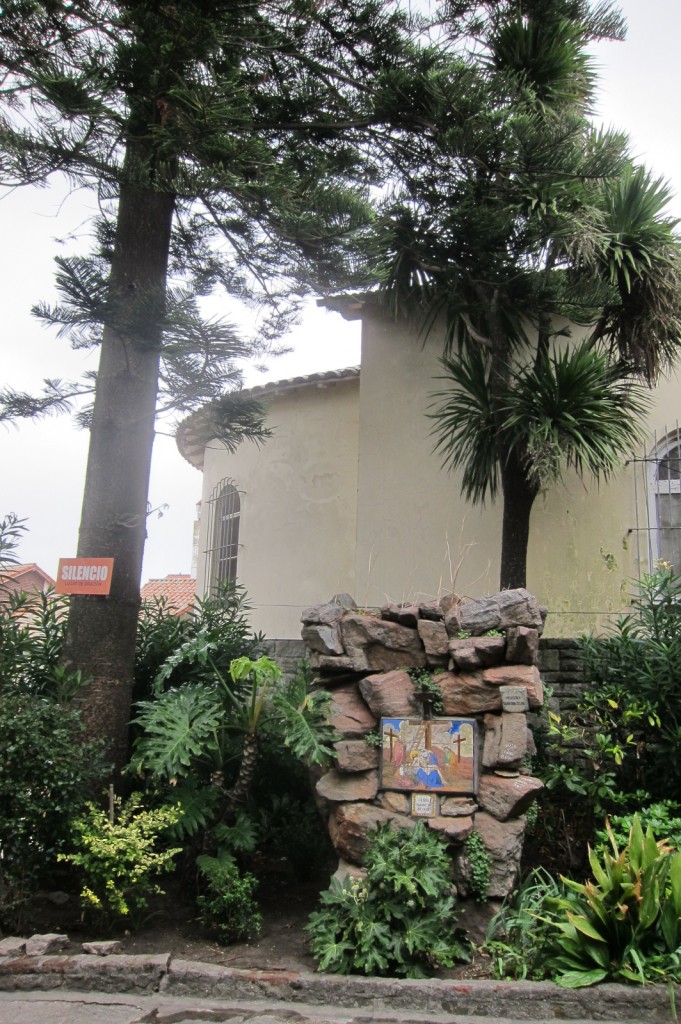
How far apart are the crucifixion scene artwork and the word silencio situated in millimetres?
2239

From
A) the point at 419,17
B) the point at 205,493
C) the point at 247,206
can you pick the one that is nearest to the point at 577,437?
the point at 247,206

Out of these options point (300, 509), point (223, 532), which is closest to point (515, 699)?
point (300, 509)

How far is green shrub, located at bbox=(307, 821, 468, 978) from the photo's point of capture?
4551 mm

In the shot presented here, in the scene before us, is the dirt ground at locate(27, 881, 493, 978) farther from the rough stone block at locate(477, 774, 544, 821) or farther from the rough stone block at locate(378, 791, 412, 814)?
the rough stone block at locate(378, 791, 412, 814)

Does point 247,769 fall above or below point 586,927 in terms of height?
above

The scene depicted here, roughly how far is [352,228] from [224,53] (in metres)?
1.59

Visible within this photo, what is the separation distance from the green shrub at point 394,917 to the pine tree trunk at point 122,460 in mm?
1978

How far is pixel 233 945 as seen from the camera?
16.5 feet

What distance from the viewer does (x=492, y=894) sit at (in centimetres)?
491

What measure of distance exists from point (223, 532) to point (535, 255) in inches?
253

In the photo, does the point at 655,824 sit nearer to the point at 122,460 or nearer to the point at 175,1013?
the point at 175,1013

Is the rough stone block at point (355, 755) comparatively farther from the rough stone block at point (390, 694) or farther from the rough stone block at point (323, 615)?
the rough stone block at point (323, 615)

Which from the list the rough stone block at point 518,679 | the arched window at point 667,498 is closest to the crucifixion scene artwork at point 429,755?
the rough stone block at point 518,679

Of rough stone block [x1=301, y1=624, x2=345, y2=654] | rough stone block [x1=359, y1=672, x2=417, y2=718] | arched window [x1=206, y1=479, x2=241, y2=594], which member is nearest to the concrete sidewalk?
rough stone block [x1=359, y1=672, x2=417, y2=718]
